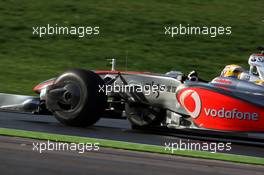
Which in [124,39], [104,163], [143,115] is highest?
[124,39]

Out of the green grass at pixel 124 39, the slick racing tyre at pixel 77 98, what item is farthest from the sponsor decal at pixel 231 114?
the green grass at pixel 124 39

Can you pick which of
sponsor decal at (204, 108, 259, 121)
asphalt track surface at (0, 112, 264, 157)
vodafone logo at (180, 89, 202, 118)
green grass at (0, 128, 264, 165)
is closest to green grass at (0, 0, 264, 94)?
asphalt track surface at (0, 112, 264, 157)

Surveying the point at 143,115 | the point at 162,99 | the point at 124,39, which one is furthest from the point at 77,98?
the point at 124,39

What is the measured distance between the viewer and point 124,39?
1862 cm

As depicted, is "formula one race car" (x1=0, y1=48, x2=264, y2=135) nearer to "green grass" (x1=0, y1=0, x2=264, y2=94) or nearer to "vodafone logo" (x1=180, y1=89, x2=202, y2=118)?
"vodafone logo" (x1=180, y1=89, x2=202, y2=118)

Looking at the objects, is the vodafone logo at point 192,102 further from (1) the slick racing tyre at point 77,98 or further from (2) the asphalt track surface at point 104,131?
(1) the slick racing tyre at point 77,98

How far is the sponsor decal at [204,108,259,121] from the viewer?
8.14 m

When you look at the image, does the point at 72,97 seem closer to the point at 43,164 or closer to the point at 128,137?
the point at 128,137

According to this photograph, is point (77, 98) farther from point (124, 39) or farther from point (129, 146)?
point (124, 39)

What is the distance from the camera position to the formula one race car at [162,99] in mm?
8250

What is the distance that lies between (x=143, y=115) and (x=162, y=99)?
21.3 inches

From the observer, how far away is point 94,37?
1919 centimetres

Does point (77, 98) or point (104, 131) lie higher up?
point (77, 98)

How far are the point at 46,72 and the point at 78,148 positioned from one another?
9.76 m
